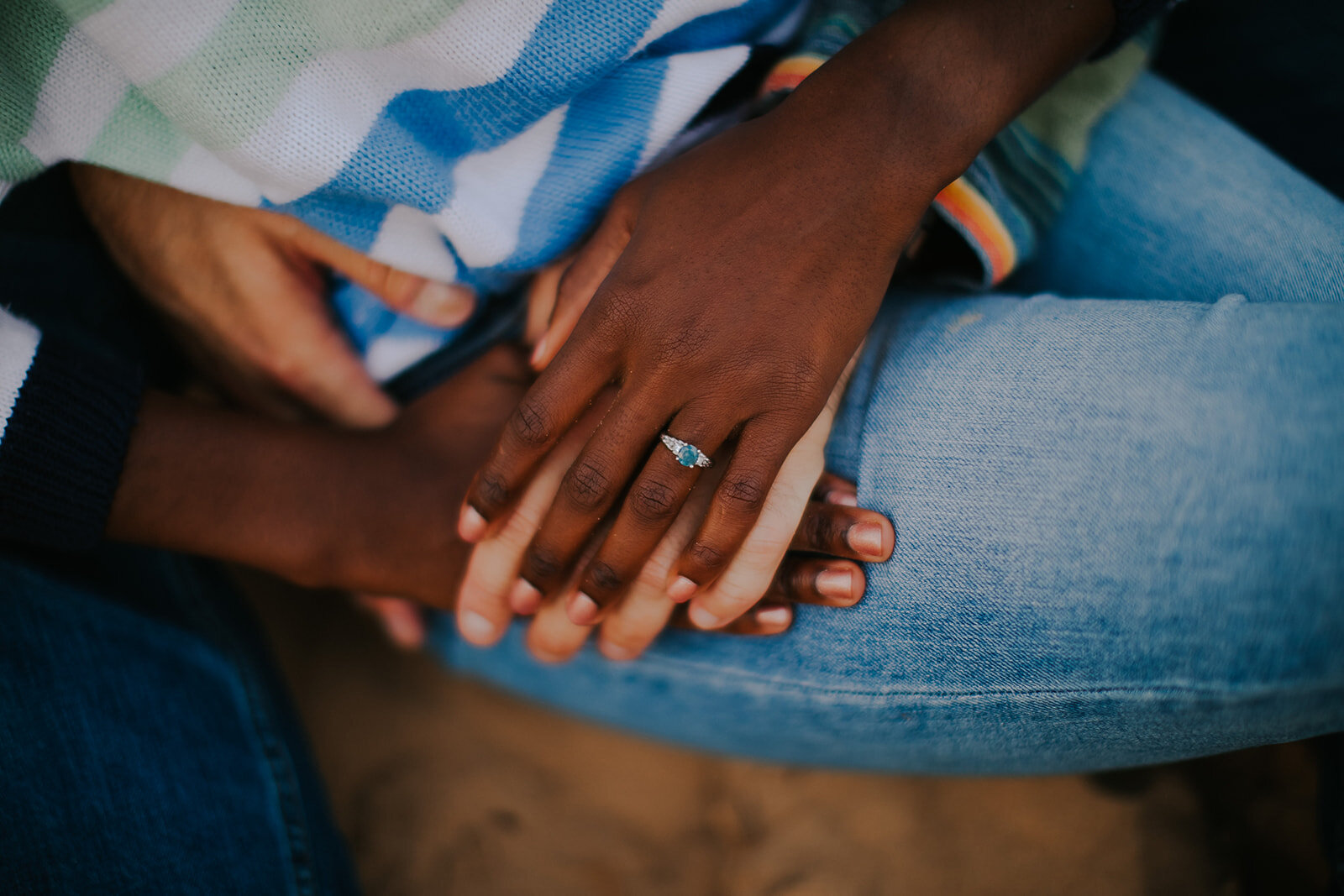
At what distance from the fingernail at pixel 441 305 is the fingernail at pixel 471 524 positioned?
0.21 metres

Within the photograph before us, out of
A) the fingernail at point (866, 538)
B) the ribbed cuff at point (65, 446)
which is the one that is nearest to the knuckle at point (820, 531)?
the fingernail at point (866, 538)

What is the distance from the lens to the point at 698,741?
0.83 m

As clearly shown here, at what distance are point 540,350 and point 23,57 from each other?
465mm

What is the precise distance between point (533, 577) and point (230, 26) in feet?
1.63

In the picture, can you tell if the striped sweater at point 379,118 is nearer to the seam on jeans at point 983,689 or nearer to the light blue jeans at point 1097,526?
the light blue jeans at point 1097,526

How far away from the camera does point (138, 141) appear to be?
2.00ft

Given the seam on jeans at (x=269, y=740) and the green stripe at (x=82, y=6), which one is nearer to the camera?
the green stripe at (x=82, y=6)

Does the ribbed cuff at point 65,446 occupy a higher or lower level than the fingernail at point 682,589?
higher

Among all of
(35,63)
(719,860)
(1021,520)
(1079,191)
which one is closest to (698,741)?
(719,860)

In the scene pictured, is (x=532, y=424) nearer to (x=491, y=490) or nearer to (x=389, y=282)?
(x=491, y=490)

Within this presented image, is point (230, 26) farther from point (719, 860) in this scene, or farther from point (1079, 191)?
point (719, 860)

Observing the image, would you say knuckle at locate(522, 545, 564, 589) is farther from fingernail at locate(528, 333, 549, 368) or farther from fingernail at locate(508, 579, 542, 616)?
fingernail at locate(528, 333, 549, 368)

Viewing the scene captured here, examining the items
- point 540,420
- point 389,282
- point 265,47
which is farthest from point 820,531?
point 265,47

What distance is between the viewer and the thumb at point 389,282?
686mm
